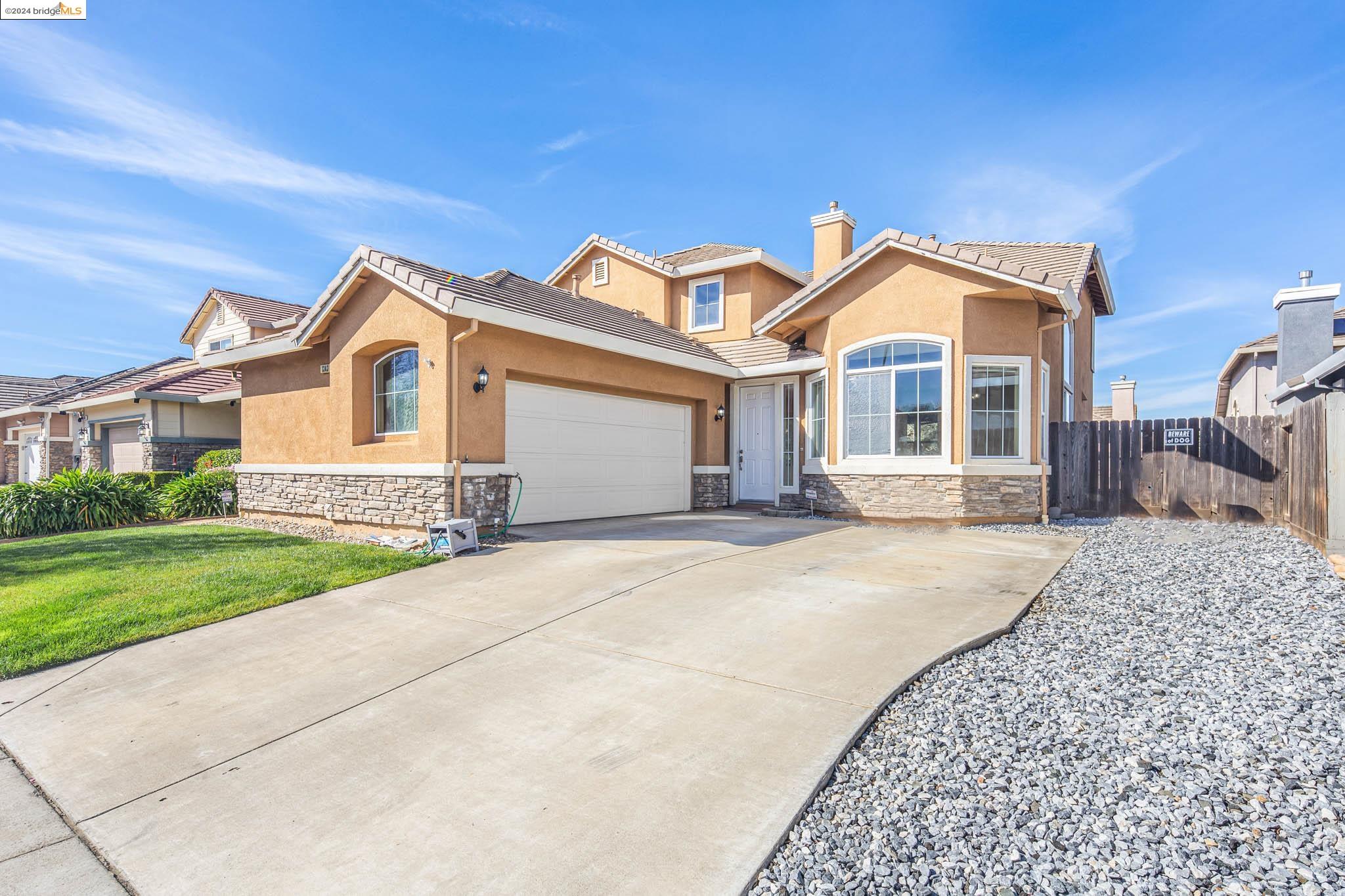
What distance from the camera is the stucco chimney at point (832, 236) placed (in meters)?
14.3

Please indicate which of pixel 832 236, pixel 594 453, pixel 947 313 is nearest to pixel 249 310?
pixel 594 453

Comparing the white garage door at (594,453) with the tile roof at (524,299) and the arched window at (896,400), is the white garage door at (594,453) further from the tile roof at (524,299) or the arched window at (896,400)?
the arched window at (896,400)

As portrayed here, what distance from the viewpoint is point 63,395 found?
23328 millimetres

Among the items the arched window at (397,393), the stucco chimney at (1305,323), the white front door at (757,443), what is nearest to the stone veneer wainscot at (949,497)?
the white front door at (757,443)

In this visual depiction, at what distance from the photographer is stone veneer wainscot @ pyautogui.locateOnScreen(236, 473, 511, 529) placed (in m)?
8.99

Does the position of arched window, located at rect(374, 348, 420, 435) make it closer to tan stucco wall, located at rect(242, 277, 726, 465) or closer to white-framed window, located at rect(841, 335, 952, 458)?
tan stucco wall, located at rect(242, 277, 726, 465)

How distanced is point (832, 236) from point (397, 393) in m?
9.74

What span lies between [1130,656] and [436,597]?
18.2 ft

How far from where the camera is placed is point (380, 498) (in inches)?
388

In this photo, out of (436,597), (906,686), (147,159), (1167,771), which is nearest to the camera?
(1167,771)

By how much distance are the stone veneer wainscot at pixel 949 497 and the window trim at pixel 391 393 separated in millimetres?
7330

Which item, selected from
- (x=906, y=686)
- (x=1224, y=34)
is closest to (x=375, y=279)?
(x=906, y=686)

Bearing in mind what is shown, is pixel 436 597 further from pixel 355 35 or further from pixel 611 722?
pixel 355 35

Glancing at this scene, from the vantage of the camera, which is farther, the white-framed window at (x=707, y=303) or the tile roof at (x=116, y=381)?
the tile roof at (x=116, y=381)
